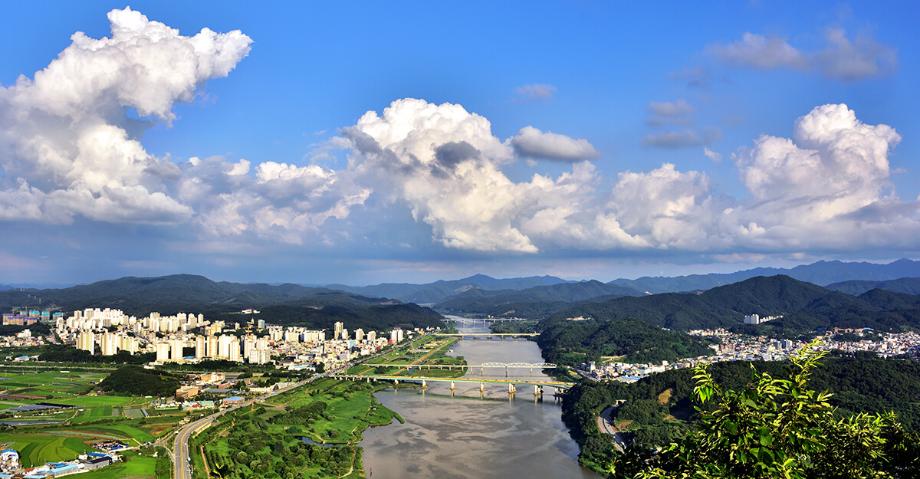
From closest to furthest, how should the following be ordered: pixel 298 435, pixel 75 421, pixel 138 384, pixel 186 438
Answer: pixel 186 438
pixel 298 435
pixel 75 421
pixel 138 384

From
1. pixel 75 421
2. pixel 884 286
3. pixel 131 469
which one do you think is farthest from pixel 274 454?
pixel 884 286

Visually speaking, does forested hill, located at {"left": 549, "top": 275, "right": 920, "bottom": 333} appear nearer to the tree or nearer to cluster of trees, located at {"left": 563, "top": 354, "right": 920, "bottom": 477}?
cluster of trees, located at {"left": 563, "top": 354, "right": 920, "bottom": 477}

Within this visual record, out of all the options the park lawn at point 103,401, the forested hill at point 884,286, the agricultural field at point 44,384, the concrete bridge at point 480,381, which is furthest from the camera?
the forested hill at point 884,286

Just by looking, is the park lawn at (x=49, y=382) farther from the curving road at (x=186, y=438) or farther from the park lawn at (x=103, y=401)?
the curving road at (x=186, y=438)

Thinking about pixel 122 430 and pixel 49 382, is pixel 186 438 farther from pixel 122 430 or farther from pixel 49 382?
pixel 49 382

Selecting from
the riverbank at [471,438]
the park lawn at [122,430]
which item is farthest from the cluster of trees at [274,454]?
the park lawn at [122,430]

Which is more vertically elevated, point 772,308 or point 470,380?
point 772,308

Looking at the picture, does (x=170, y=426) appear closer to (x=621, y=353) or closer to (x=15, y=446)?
(x=15, y=446)
